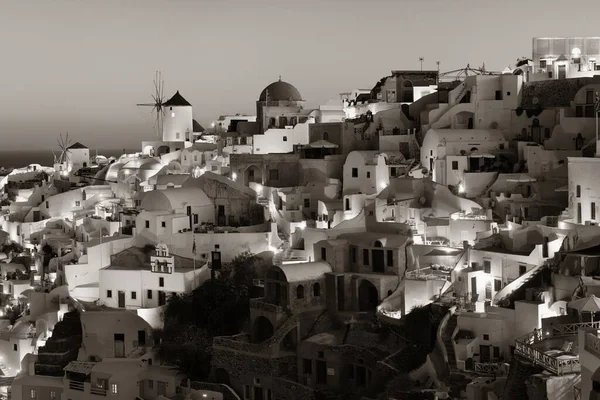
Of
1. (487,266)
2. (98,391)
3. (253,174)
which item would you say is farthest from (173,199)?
(487,266)

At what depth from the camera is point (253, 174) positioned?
41.9m

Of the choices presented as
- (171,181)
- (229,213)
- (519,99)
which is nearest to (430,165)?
(519,99)

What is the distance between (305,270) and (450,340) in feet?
21.1

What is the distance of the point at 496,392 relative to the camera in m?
22.7

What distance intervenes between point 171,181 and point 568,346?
24.6 metres

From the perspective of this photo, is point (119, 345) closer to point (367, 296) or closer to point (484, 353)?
point (367, 296)

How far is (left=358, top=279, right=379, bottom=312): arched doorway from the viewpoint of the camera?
3180 centimetres

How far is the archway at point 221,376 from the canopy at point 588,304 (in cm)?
1160

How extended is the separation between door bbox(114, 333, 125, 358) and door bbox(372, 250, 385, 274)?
28.8ft

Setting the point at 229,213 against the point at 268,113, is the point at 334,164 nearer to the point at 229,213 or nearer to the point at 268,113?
the point at 229,213

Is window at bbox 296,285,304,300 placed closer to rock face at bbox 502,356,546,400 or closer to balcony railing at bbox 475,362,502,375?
balcony railing at bbox 475,362,502,375

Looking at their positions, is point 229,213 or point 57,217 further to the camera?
point 57,217

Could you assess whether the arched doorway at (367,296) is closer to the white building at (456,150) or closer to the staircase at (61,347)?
the white building at (456,150)

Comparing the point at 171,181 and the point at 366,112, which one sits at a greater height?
the point at 366,112
